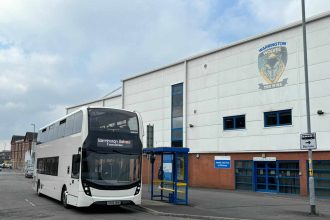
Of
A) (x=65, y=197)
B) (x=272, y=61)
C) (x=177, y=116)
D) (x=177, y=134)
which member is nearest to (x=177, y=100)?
(x=177, y=116)

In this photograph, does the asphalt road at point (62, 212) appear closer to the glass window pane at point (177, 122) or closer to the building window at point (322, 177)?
the building window at point (322, 177)

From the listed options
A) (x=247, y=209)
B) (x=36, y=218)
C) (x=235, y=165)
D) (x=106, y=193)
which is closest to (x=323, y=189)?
(x=235, y=165)

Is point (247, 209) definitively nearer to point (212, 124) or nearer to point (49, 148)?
point (49, 148)

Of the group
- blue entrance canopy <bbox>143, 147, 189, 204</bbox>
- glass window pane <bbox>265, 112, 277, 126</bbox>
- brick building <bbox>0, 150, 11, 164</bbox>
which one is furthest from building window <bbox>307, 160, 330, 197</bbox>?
brick building <bbox>0, 150, 11, 164</bbox>

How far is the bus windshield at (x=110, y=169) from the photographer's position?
49.3 ft

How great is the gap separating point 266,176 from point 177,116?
424 inches

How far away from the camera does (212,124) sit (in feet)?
104

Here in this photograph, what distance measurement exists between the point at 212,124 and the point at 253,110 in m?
4.25

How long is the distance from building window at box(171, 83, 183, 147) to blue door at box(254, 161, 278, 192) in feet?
28.3

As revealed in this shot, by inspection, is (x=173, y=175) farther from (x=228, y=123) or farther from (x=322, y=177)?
(x=228, y=123)

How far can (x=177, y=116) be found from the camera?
3575 centimetres

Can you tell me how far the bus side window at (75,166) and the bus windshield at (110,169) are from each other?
0.36m

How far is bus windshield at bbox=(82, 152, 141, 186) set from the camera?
15031 millimetres

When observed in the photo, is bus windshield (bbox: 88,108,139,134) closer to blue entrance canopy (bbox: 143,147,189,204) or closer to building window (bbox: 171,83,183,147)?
blue entrance canopy (bbox: 143,147,189,204)
